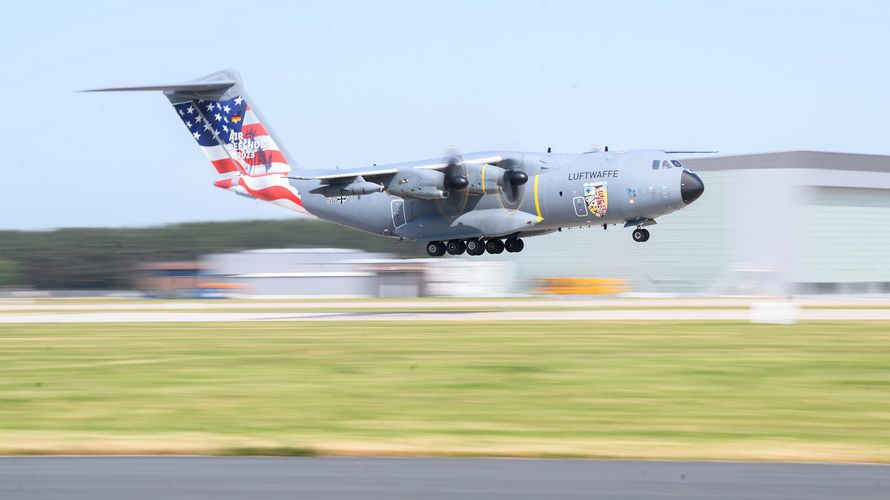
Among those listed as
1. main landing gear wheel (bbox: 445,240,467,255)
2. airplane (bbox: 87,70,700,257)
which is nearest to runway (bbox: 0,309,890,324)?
main landing gear wheel (bbox: 445,240,467,255)

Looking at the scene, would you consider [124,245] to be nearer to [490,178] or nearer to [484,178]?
[484,178]

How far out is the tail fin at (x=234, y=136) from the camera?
41.7 metres

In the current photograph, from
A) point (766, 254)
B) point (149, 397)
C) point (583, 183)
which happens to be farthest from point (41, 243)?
point (149, 397)

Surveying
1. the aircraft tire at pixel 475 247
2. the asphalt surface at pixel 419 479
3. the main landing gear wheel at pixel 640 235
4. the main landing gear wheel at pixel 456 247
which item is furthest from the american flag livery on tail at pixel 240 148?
the asphalt surface at pixel 419 479

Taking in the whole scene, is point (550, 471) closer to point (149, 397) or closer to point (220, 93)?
point (149, 397)

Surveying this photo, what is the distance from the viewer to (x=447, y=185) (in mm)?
37906

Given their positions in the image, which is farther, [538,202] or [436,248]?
[436,248]

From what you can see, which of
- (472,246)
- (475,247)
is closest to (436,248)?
(472,246)

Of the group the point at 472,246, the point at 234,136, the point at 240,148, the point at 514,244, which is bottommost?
the point at 514,244

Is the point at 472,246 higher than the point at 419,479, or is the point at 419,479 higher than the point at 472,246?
the point at 419,479

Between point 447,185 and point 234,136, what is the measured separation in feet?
32.3

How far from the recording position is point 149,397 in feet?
65.6

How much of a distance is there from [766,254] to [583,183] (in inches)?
1595

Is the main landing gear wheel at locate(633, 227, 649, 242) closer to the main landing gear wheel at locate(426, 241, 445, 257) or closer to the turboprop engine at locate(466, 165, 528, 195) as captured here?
the turboprop engine at locate(466, 165, 528, 195)
